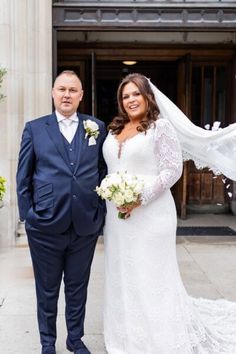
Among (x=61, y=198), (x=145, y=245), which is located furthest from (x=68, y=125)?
(x=145, y=245)

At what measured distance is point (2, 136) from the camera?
281 inches

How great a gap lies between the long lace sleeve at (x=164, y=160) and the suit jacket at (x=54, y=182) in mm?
404

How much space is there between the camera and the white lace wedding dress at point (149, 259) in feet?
11.6

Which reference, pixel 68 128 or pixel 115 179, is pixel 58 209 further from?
pixel 68 128

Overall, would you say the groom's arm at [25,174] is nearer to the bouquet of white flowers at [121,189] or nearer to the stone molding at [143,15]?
the bouquet of white flowers at [121,189]

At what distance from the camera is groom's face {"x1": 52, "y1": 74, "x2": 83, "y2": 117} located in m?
3.49

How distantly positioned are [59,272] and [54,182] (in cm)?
68

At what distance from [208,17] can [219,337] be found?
5.12 metres

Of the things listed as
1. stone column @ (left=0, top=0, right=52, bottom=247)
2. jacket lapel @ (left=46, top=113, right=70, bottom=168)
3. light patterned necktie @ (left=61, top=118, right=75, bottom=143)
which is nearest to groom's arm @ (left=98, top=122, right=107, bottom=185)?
light patterned necktie @ (left=61, top=118, right=75, bottom=143)

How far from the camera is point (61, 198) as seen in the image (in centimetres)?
345

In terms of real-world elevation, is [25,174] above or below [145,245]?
above

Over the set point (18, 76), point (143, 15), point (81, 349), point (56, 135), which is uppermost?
point (143, 15)

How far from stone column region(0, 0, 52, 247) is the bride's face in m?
3.81

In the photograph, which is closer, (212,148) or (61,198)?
(61,198)
